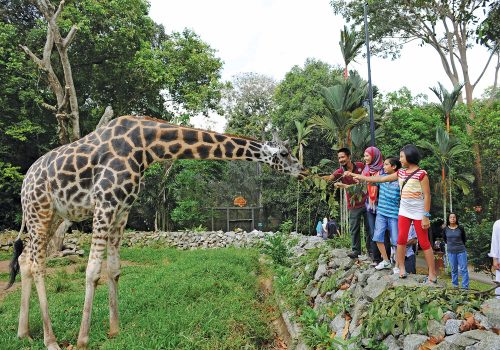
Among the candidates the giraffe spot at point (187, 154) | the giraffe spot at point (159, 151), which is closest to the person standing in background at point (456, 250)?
the giraffe spot at point (187, 154)

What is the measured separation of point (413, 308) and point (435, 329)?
301mm

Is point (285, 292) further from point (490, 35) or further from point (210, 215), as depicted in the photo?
point (210, 215)

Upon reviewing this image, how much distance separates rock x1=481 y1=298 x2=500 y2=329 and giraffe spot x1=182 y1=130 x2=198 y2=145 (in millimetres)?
3810

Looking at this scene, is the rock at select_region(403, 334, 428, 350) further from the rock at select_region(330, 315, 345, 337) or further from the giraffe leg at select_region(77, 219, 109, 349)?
the giraffe leg at select_region(77, 219, 109, 349)

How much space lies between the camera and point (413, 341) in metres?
3.24

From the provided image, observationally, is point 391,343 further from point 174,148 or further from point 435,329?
point 174,148

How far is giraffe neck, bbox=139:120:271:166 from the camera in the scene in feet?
18.3

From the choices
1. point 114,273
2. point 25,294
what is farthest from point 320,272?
point 25,294

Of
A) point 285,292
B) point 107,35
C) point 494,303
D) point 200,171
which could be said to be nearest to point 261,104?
point 200,171

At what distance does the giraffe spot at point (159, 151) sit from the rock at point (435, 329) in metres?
3.77

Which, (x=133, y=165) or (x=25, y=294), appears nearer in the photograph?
(x=133, y=165)

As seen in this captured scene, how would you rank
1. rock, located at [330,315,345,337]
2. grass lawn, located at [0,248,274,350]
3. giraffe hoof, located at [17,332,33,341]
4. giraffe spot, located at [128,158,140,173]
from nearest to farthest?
1. rock, located at [330,315,345,337]
2. grass lawn, located at [0,248,274,350]
3. giraffe spot, located at [128,158,140,173]
4. giraffe hoof, located at [17,332,33,341]

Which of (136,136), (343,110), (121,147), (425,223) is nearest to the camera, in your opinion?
(425,223)

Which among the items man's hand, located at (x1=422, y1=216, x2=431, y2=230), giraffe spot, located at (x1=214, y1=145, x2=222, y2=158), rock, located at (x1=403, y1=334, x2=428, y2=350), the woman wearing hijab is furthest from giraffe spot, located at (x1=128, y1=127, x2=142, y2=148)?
rock, located at (x1=403, y1=334, x2=428, y2=350)
